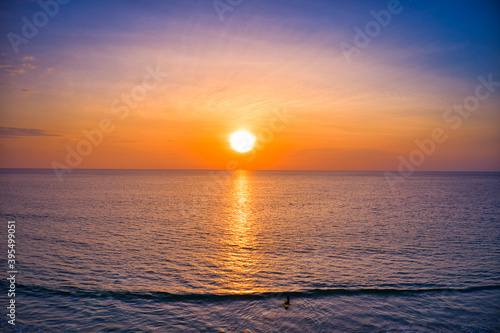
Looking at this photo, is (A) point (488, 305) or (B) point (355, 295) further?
(B) point (355, 295)

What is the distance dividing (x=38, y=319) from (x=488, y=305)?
102ft

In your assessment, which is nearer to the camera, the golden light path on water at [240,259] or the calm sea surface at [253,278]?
the calm sea surface at [253,278]

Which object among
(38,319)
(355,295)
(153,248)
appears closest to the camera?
(38,319)

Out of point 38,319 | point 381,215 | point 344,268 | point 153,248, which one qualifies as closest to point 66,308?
point 38,319

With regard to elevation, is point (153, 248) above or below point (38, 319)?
above

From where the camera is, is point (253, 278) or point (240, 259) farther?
point (240, 259)

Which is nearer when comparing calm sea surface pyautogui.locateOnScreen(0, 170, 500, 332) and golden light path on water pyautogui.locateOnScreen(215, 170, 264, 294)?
calm sea surface pyautogui.locateOnScreen(0, 170, 500, 332)

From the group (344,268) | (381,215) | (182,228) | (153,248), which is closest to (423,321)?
(344,268)

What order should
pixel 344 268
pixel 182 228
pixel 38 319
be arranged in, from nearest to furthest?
pixel 38 319, pixel 344 268, pixel 182 228

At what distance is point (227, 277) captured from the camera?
92.6 ft

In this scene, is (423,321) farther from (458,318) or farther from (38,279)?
(38,279)

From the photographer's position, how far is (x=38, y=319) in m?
20.1

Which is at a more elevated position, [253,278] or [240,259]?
[240,259]

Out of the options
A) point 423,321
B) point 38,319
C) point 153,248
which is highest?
point 153,248
